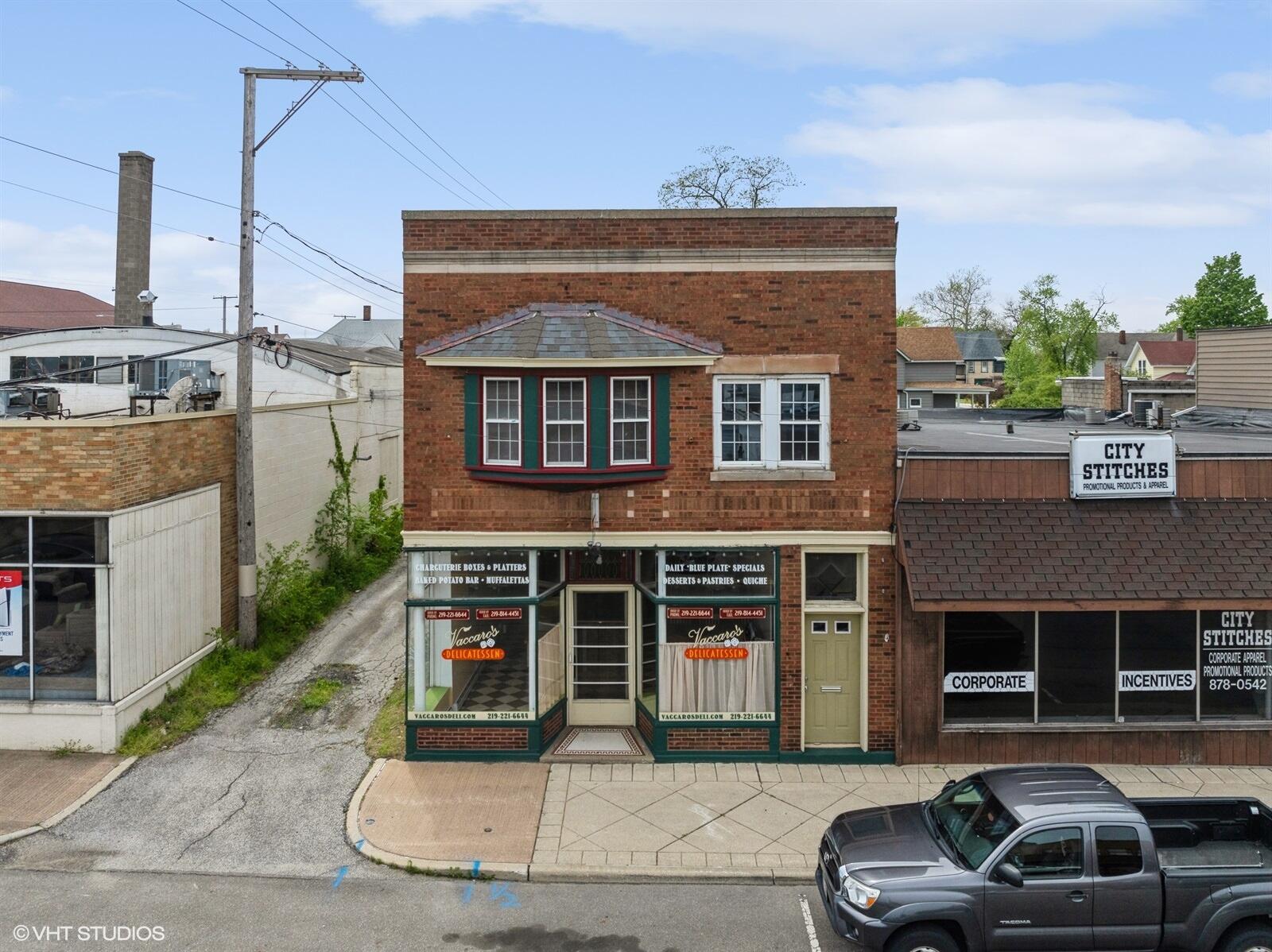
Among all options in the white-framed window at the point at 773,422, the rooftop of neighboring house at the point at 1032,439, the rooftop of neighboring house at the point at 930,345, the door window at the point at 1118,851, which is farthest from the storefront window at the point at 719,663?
the rooftop of neighboring house at the point at 930,345

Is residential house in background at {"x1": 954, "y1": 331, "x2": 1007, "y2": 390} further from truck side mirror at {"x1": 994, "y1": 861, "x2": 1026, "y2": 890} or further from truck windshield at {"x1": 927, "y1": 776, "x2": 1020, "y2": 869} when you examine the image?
truck side mirror at {"x1": 994, "y1": 861, "x2": 1026, "y2": 890}

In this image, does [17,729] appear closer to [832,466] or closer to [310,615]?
[310,615]

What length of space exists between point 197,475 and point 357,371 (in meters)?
10.2

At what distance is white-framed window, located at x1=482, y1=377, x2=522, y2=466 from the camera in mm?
13930

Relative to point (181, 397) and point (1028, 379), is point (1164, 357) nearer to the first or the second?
point (1028, 379)

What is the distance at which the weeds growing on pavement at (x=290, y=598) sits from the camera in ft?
48.9

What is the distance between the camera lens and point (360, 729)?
15016 millimetres

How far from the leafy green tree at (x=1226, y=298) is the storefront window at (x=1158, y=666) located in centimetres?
7190

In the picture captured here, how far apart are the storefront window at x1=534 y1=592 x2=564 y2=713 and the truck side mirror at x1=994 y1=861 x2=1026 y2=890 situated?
6.96 m

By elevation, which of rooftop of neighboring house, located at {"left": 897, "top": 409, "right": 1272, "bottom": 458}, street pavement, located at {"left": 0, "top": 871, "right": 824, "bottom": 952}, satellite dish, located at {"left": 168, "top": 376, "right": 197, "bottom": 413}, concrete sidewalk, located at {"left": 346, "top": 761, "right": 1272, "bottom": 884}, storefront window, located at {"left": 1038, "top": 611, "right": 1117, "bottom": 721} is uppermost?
satellite dish, located at {"left": 168, "top": 376, "right": 197, "bottom": 413}

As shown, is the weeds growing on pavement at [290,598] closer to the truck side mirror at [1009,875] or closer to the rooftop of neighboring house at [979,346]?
the truck side mirror at [1009,875]

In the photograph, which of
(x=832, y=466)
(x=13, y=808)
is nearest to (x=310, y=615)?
(x=13, y=808)

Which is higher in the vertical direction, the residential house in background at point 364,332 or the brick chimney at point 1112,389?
the residential house in background at point 364,332

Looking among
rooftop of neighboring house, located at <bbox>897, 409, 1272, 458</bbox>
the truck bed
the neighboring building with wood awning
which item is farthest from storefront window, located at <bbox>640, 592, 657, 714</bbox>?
the truck bed
